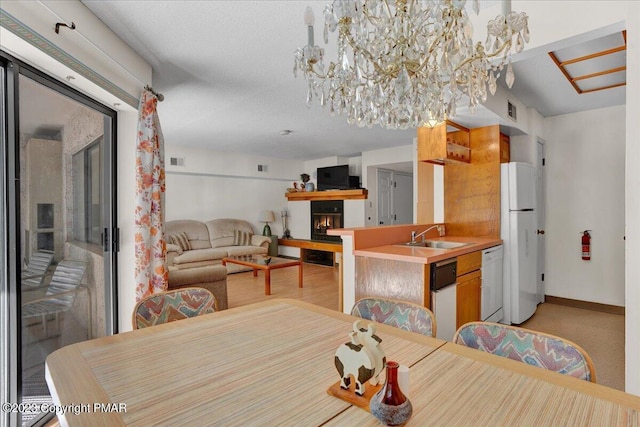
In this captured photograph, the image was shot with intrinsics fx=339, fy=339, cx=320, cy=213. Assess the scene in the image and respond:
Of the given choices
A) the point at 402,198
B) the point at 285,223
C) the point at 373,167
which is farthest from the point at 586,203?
the point at 285,223

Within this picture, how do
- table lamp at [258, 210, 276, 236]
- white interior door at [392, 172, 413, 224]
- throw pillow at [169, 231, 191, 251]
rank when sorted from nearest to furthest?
throw pillow at [169, 231, 191, 251] < white interior door at [392, 172, 413, 224] < table lamp at [258, 210, 276, 236]

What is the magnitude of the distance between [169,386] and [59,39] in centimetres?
182

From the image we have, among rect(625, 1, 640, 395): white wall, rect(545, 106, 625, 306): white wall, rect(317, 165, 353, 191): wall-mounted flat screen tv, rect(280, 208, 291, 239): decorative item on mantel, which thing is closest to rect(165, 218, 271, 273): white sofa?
rect(280, 208, 291, 239): decorative item on mantel

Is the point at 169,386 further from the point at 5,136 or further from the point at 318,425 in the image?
the point at 5,136

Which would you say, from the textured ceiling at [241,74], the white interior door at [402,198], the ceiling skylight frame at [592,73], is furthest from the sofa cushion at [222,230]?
the ceiling skylight frame at [592,73]

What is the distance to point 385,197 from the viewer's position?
23.2ft

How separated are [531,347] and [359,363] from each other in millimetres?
686

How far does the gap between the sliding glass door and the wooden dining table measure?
0.89 metres

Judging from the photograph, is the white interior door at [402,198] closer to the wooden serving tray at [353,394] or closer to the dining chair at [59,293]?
the dining chair at [59,293]

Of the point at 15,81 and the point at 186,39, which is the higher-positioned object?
the point at 186,39

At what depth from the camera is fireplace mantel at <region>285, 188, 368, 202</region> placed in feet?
21.8

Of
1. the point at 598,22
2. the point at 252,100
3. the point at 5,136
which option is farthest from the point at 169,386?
the point at 252,100

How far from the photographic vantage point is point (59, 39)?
173 centimetres

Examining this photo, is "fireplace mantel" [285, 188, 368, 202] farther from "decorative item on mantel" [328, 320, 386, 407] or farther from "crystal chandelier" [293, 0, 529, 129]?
"decorative item on mantel" [328, 320, 386, 407]
